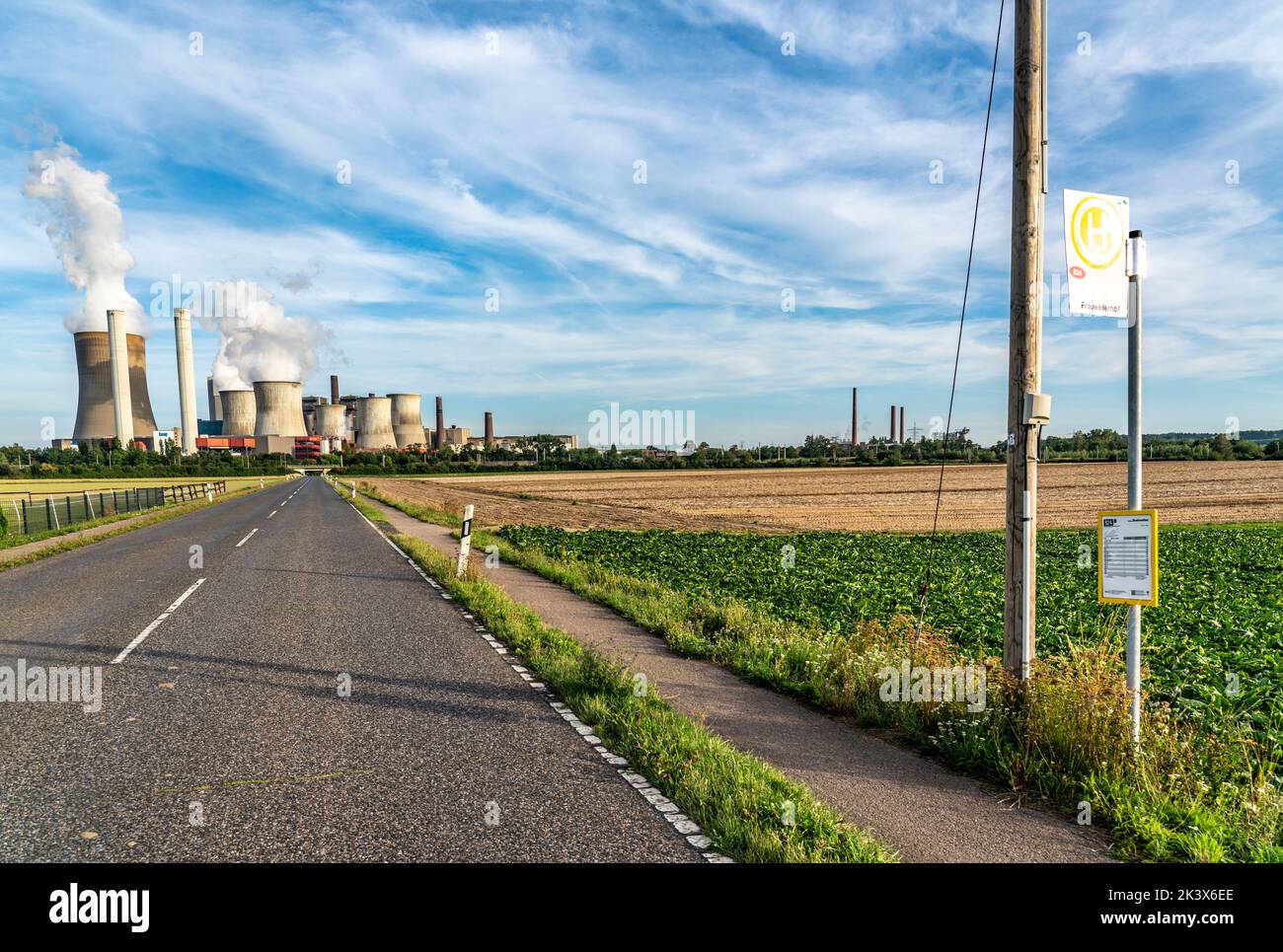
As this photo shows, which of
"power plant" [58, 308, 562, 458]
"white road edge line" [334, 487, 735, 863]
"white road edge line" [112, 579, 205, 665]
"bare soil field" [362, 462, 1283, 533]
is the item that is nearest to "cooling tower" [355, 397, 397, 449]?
"power plant" [58, 308, 562, 458]

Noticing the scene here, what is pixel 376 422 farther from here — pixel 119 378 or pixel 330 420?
pixel 119 378

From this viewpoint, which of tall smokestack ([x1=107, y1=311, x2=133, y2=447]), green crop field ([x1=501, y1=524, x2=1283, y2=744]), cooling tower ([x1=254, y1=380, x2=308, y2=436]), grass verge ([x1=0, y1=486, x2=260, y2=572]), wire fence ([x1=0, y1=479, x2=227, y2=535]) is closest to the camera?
green crop field ([x1=501, y1=524, x2=1283, y2=744])

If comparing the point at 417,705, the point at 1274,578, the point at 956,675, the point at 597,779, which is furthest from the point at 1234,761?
the point at 1274,578

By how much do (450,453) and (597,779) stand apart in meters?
134

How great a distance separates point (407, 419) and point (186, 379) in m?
32.8

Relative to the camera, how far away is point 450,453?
439 ft

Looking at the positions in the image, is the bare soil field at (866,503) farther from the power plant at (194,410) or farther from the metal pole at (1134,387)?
the power plant at (194,410)

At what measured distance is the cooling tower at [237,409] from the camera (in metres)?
111

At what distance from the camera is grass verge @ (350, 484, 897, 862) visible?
375cm

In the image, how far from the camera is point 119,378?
305 feet

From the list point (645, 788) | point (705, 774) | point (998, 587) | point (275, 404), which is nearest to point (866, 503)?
point (998, 587)

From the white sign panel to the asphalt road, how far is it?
160 inches

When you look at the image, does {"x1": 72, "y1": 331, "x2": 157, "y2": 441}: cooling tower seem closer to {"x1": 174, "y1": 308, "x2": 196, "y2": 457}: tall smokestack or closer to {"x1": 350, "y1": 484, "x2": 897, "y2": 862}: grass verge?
{"x1": 174, "y1": 308, "x2": 196, "y2": 457}: tall smokestack

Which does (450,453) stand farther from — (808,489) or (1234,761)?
(1234,761)
